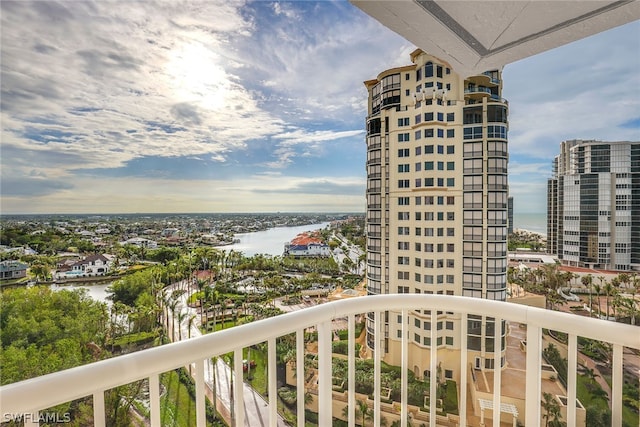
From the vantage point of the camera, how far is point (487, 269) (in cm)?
253

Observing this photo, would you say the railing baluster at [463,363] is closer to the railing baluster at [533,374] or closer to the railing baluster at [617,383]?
the railing baluster at [533,374]

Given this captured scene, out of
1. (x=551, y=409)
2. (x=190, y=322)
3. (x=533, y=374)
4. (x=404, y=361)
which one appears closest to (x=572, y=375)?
(x=533, y=374)

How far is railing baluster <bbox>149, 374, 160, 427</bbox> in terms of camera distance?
0.78 metres

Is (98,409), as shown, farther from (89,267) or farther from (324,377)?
(89,267)

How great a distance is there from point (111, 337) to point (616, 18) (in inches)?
102

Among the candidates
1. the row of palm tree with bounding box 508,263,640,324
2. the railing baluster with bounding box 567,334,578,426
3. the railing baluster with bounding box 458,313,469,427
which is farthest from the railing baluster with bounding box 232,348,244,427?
the row of palm tree with bounding box 508,263,640,324

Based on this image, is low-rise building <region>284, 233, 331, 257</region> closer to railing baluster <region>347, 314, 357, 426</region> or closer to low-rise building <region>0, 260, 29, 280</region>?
railing baluster <region>347, 314, 357, 426</region>

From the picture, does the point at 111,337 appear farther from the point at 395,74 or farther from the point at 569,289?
the point at 569,289

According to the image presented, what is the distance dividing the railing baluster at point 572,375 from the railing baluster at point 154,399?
122 cm

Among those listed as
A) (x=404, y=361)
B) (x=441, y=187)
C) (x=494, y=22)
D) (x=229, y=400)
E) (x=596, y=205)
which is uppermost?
(x=494, y=22)

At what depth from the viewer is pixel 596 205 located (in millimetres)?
2191

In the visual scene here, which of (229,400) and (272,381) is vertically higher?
(272,381)

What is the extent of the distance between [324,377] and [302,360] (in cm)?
17

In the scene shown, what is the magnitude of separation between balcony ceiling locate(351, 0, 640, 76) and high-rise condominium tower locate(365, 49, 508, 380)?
174 cm
